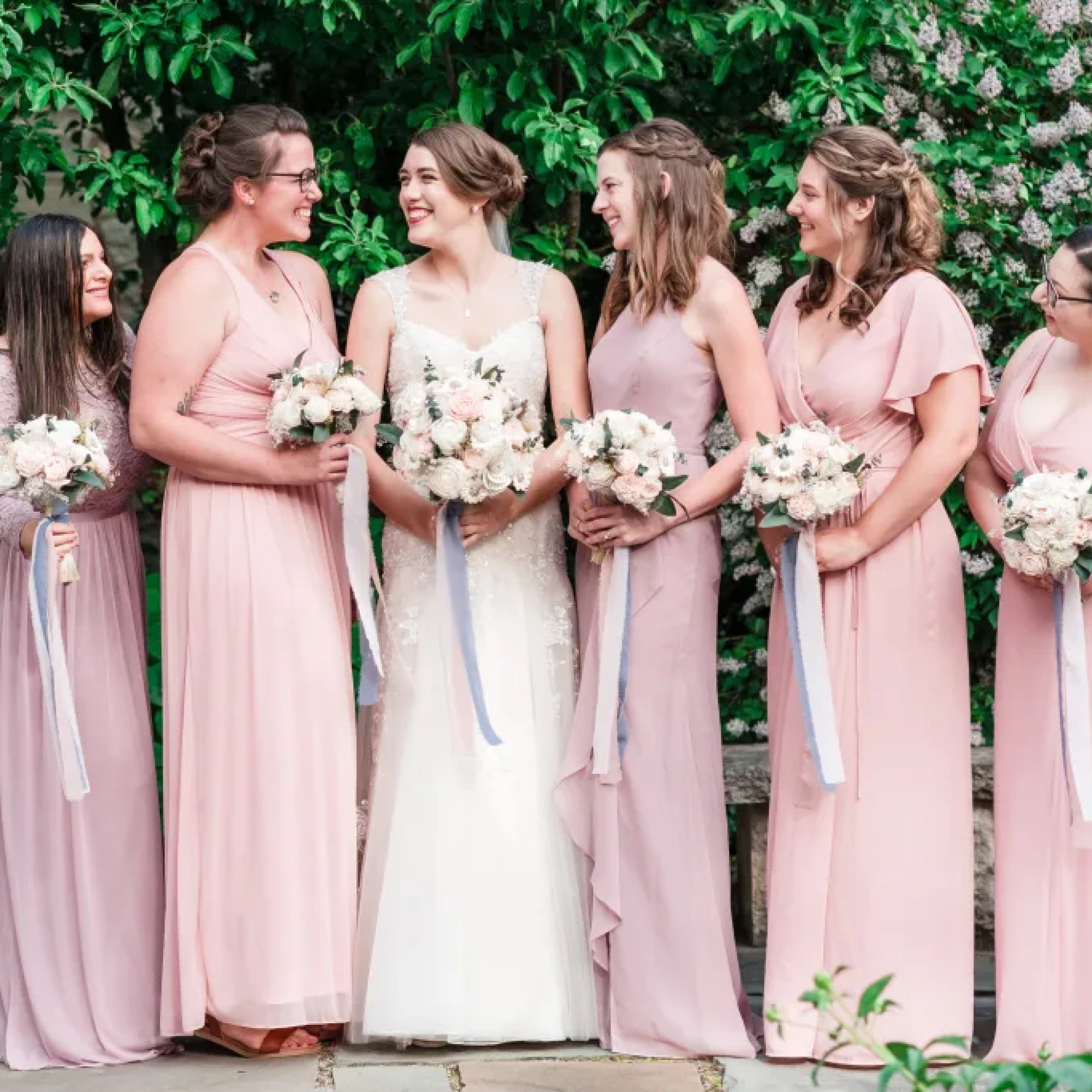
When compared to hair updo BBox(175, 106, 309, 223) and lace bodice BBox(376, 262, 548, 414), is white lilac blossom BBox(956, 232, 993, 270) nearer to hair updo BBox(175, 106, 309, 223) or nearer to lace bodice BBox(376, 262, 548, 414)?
lace bodice BBox(376, 262, 548, 414)

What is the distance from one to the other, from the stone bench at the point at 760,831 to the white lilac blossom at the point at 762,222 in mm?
1763

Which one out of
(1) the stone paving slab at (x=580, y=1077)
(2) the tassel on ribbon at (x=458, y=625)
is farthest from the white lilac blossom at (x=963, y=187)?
(1) the stone paving slab at (x=580, y=1077)

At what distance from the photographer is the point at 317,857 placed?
17.0 ft

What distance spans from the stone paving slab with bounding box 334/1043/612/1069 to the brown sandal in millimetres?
100

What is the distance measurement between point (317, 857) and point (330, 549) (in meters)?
0.87

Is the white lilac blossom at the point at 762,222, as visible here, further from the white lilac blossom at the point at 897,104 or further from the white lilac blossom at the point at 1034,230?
the white lilac blossom at the point at 1034,230

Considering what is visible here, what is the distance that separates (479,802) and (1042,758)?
152cm

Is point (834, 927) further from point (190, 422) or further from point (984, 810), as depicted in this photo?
point (190, 422)

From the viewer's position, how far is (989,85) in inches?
254

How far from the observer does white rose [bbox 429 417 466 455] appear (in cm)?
484

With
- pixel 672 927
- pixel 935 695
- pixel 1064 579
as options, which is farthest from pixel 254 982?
pixel 1064 579

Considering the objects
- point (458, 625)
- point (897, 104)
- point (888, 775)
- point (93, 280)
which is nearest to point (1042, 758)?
point (888, 775)

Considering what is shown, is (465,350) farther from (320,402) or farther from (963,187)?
(963,187)

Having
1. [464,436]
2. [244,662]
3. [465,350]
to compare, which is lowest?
[244,662]
